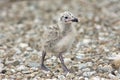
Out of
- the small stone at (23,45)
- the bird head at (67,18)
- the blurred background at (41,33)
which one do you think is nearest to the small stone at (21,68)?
the blurred background at (41,33)

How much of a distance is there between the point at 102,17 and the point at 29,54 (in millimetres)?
1960

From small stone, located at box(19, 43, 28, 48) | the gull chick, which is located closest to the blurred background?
small stone, located at box(19, 43, 28, 48)

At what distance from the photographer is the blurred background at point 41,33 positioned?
4.77 metres

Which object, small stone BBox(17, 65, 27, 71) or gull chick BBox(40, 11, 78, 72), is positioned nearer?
gull chick BBox(40, 11, 78, 72)

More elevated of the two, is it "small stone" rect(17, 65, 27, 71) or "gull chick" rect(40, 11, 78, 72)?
"gull chick" rect(40, 11, 78, 72)

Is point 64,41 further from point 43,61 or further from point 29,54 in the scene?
point 29,54

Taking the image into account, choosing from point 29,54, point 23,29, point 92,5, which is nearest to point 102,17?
point 92,5

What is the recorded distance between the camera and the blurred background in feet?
15.7

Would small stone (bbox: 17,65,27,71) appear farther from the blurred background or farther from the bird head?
the bird head

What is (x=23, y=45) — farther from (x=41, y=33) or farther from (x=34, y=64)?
(x=34, y=64)

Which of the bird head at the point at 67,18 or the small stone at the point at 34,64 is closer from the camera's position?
the bird head at the point at 67,18

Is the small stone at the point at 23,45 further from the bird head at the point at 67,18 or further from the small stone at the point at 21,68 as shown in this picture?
the bird head at the point at 67,18

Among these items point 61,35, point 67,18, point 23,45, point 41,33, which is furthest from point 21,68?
point 41,33

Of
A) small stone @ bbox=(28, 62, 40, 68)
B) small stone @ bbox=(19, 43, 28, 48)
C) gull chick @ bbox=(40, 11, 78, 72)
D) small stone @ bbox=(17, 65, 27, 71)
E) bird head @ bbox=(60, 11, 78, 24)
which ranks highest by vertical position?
bird head @ bbox=(60, 11, 78, 24)
